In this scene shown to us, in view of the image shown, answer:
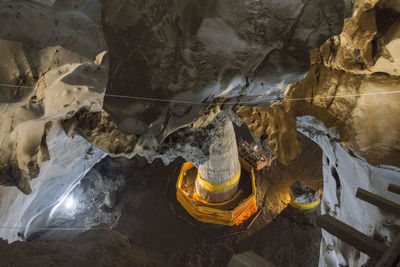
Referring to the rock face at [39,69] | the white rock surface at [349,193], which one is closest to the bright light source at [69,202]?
the rock face at [39,69]

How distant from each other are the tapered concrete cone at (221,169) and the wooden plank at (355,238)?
2919 millimetres

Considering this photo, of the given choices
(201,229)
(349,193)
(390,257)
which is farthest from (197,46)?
(201,229)

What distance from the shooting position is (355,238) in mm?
1728

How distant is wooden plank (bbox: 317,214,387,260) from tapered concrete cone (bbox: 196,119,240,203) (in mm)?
2919

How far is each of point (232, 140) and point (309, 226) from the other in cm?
347

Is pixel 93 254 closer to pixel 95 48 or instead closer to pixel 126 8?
pixel 95 48

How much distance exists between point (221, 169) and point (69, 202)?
4665 millimetres

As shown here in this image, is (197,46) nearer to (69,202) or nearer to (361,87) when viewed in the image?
(361,87)

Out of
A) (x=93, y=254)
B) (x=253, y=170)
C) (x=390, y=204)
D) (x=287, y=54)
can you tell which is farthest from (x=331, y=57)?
(x=253, y=170)

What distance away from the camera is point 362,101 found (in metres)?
2.74

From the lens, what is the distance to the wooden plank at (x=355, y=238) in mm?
1643

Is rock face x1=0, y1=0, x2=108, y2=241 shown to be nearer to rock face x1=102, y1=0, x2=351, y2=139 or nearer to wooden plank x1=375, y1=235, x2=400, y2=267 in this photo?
rock face x1=102, y1=0, x2=351, y2=139

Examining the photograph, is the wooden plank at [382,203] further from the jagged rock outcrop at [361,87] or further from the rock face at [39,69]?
the rock face at [39,69]

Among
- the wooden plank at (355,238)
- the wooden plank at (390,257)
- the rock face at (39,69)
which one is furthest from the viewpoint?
the rock face at (39,69)
